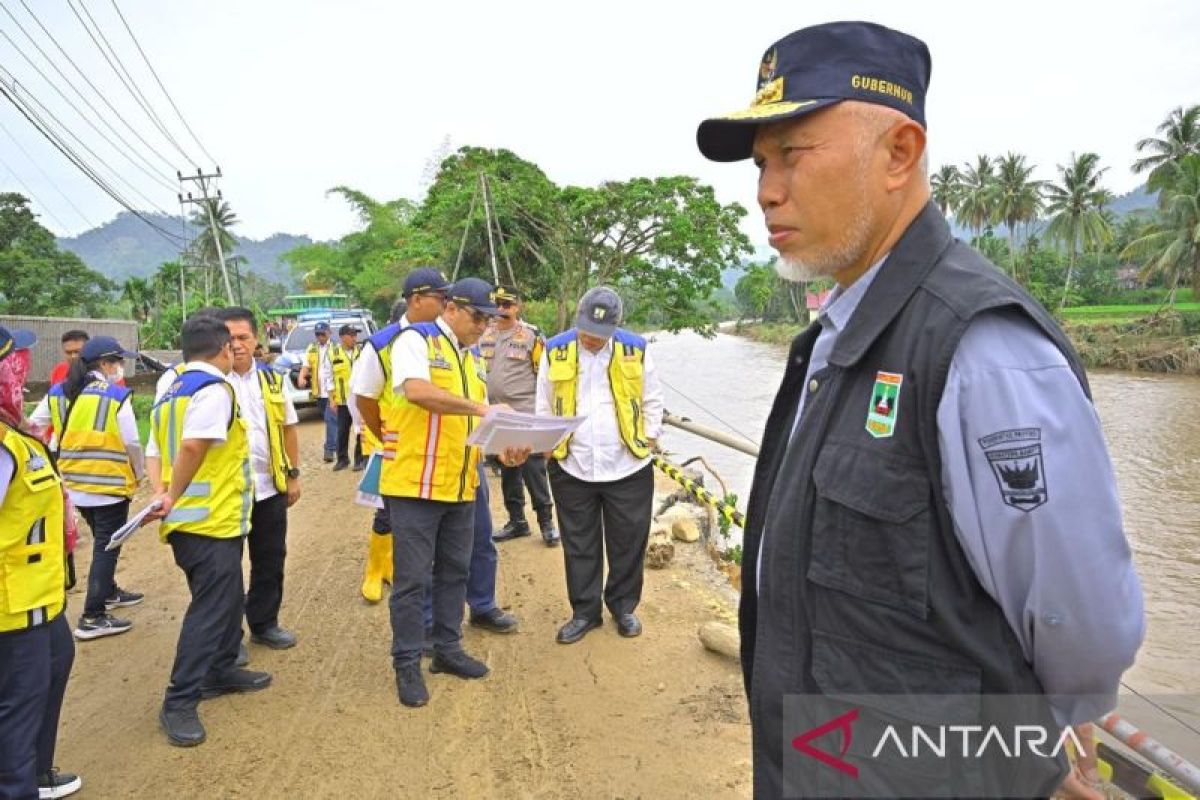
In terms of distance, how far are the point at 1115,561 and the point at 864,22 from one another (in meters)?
0.99

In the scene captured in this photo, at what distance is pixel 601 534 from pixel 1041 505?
3536 millimetres

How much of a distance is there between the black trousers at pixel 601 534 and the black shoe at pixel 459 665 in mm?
740

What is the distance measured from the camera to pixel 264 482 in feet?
13.8

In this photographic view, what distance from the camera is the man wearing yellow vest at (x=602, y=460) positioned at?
427cm

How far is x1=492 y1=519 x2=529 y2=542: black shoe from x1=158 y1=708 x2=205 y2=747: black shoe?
319cm

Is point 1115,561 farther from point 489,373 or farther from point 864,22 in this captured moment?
point 489,373

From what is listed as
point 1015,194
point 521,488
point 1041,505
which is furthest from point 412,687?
point 1015,194

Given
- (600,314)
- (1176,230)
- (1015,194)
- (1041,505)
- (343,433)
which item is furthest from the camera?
(1015,194)

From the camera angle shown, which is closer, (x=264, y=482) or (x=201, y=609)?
(x=201, y=609)

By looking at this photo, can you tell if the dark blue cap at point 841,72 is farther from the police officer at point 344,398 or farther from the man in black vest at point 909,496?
the police officer at point 344,398

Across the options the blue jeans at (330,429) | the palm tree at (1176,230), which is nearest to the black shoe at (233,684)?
the blue jeans at (330,429)

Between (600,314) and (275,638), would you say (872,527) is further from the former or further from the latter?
(275,638)

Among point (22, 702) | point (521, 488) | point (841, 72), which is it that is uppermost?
point (841, 72)

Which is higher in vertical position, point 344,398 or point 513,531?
point 344,398
